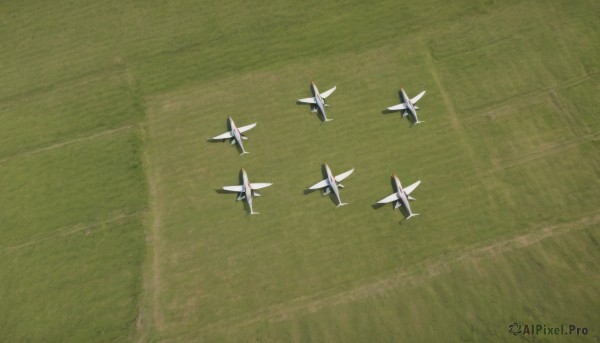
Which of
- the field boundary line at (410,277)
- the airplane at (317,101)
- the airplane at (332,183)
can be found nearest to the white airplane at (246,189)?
the airplane at (332,183)

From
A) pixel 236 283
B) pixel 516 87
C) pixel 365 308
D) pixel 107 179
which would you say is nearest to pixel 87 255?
pixel 107 179

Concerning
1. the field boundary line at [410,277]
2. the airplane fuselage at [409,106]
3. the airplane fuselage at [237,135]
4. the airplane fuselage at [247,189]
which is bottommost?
the field boundary line at [410,277]

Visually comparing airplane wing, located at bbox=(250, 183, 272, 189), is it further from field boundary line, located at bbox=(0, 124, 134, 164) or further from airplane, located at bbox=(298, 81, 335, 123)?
field boundary line, located at bbox=(0, 124, 134, 164)

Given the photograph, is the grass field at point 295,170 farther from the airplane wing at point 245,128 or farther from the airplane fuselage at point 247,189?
the airplane fuselage at point 247,189

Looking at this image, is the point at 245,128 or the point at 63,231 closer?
the point at 63,231

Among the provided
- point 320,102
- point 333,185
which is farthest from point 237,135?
point 333,185

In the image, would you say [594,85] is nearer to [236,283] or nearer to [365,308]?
[365,308]

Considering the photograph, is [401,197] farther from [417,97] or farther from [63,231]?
[63,231]

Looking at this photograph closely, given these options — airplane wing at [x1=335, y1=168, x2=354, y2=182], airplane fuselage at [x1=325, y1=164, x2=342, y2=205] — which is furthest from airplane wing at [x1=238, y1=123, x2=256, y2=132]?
airplane wing at [x1=335, y1=168, x2=354, y2=182]
